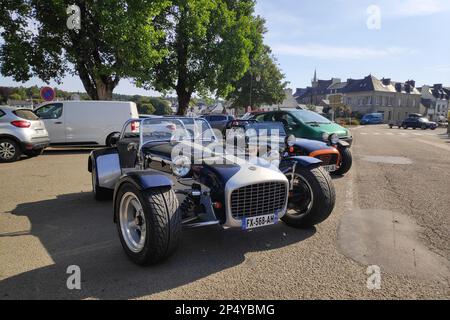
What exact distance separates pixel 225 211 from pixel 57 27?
57.0 feet

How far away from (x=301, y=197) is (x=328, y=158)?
119 inches

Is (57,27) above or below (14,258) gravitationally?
above

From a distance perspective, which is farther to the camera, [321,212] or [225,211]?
[321,212]

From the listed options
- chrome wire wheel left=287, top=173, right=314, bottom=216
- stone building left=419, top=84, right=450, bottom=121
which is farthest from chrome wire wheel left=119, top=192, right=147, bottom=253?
stone building left=419, top=84, right=450, bottom=121

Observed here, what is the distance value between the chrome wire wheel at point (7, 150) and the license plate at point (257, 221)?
9337 millimetres

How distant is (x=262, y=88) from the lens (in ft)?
152

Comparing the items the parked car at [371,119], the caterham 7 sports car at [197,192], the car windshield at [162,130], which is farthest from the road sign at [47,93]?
the parked car at [371,119]

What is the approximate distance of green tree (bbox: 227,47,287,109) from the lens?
1806 inches

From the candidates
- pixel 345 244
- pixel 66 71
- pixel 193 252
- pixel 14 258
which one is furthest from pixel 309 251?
pixel 66 71

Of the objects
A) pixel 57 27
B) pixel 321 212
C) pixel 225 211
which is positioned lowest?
pixel 321 212

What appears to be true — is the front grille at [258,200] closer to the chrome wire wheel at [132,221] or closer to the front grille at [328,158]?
the chrome wire wheel at [132,221]
